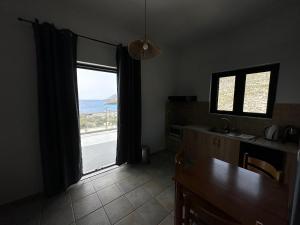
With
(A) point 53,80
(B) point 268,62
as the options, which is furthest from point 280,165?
(A) point 53,80

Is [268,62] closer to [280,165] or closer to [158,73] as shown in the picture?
[280,165]

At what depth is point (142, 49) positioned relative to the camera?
146cm

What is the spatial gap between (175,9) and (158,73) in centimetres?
134

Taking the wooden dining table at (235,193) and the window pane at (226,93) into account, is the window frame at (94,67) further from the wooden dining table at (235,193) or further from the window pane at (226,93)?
the window pane at (226,93)

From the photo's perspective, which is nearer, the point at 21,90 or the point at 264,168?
the point at 264,168

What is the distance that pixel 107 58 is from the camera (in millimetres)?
2369

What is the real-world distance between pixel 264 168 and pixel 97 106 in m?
2.59

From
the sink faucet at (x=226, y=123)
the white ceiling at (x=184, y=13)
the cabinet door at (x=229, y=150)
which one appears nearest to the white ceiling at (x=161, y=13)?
the white ceiling at (x=184, y=13)

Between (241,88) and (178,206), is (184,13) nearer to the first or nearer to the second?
(241,88)

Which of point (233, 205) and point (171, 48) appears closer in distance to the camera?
point (233, 205)

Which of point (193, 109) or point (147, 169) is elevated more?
point (193, 109)

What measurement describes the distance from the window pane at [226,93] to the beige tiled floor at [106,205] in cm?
181

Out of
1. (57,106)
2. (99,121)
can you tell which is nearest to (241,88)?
(99,121)

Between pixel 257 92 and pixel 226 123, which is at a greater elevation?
pixel 257 92
